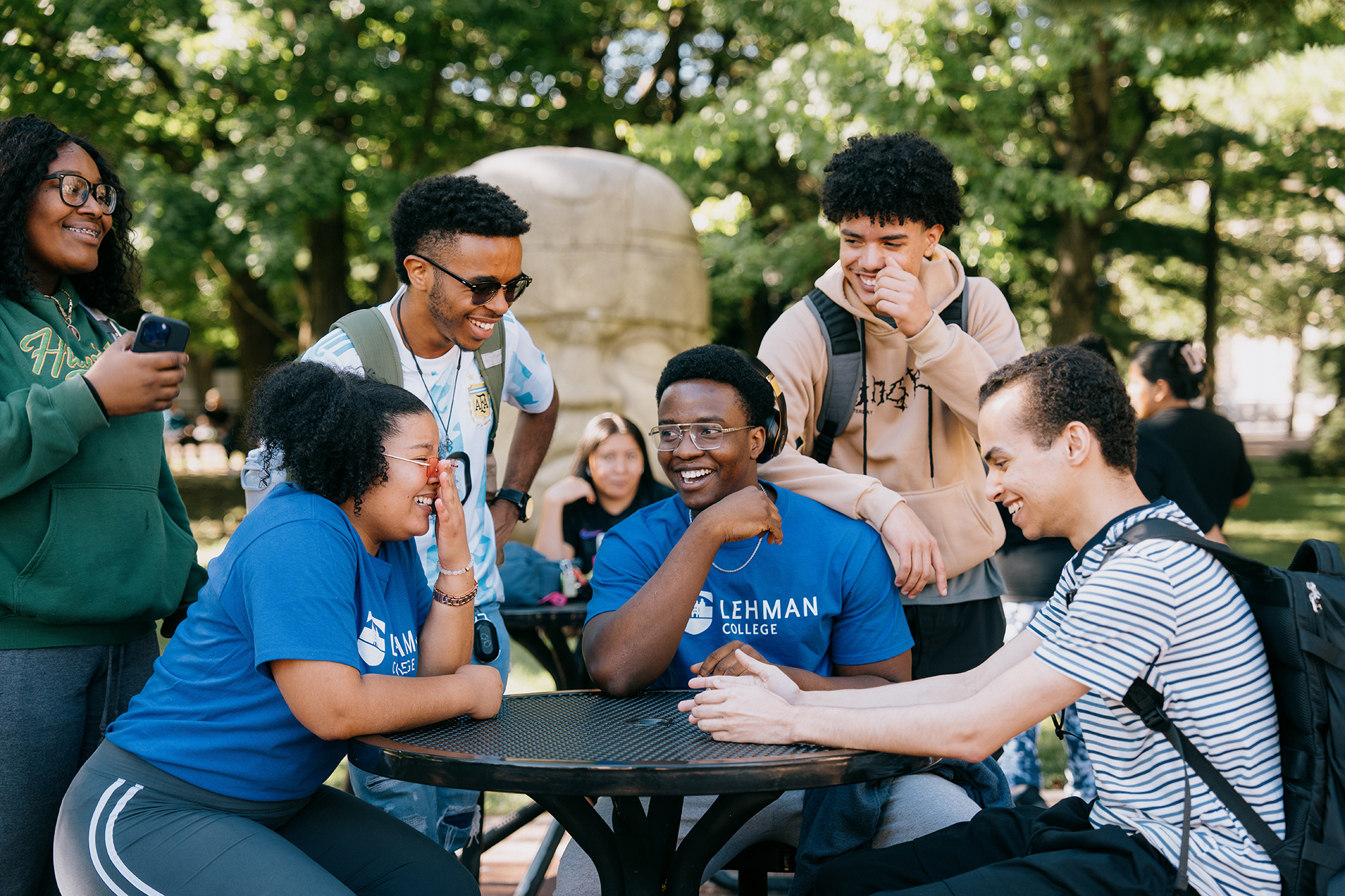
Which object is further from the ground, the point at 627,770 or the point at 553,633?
the point at 627,770

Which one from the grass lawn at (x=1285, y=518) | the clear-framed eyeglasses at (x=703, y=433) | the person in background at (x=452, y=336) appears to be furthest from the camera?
the grass lawn at (x=1285, y=518)

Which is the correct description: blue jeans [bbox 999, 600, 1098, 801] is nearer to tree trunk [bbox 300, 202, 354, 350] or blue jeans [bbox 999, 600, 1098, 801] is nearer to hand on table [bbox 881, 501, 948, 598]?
hand on table [bbox 881, 501, 948, 598]

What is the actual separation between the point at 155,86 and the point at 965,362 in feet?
50.2

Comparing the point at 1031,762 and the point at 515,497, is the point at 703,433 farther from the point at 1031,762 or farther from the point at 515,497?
the point at 1031,762

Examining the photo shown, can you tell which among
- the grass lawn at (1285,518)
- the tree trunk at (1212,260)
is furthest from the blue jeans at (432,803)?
the tree trunk at (1212,260)

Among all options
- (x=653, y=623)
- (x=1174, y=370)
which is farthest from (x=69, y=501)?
(x=1174, y=370)

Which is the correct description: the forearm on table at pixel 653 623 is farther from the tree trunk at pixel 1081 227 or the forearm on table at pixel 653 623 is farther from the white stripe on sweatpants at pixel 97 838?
the tree trunk at pixel 1081 227

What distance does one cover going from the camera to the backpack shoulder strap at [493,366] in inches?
127

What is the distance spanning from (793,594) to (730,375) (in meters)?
0.59

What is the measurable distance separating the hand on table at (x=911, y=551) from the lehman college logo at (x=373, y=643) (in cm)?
124

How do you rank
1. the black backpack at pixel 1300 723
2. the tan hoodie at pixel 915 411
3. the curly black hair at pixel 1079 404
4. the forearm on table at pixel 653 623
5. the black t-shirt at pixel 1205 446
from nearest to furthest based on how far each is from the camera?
the black backpack at pixel 1300 723 → the curly black hair at pixel 1079 404 → the forearm on table at pixel 653 623 → the tan hoodie at pixel 915 411 → the black t-shirt at pixel 1205 446

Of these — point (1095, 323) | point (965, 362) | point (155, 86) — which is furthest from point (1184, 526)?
point (155, 86)

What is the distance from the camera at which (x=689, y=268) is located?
10.5 m

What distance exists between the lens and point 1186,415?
18.4 ft
